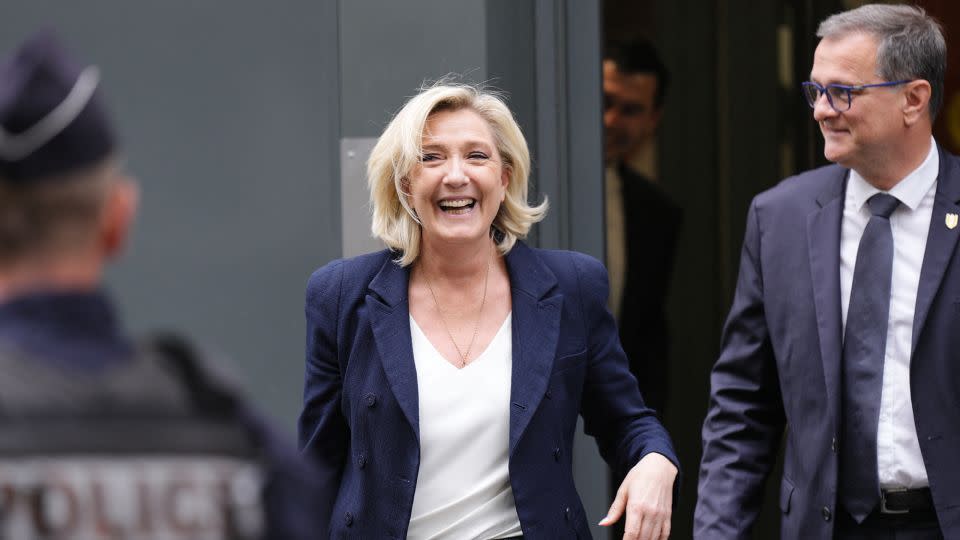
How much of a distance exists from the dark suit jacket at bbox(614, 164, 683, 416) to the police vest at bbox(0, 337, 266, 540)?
12.9 ft

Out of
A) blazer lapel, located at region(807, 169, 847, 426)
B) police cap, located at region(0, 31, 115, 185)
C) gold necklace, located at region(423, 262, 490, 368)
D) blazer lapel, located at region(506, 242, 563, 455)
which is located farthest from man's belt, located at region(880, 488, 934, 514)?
police cap, located at region(0, 31, 115, 185)

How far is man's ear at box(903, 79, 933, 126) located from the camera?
416 centimetres

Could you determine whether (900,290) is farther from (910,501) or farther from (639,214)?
(639,214)

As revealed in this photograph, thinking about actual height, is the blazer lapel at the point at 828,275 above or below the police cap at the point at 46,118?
below

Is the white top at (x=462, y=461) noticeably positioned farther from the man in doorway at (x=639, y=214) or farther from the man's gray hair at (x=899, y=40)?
the man in doorway at (x=639, y=214)

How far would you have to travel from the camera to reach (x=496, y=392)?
394 cm

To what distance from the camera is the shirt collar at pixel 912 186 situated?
4.13m

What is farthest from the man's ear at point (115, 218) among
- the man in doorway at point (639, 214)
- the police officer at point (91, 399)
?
the man in doorway at point (639, 214)

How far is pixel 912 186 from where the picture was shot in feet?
13.6

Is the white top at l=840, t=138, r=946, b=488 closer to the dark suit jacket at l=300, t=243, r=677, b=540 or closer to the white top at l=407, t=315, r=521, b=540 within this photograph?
the dark suit jacket at l=300, t=243, r=677, b=540

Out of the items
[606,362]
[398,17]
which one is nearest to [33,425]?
[606,362]

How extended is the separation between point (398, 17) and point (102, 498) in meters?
3.63

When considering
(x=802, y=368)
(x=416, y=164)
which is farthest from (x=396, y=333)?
(x=802, y=368)

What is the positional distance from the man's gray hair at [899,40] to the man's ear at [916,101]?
0.07 feet
